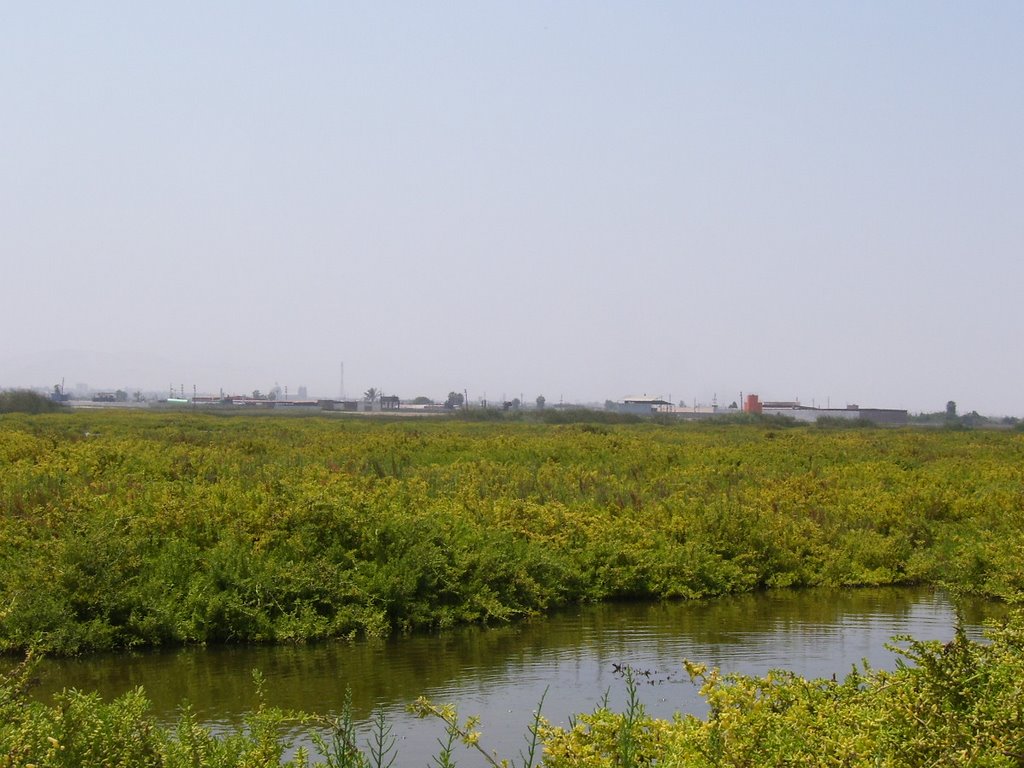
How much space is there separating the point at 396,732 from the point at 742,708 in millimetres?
4270

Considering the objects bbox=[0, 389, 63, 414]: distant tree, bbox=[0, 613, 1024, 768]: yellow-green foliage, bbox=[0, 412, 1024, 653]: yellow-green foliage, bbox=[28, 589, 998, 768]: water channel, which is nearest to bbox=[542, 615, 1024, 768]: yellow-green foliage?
bbox=[0, 613, 1024, 768]: yellow-green foliage

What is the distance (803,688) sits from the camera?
7586mm

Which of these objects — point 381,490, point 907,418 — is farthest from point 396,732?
point 907,418

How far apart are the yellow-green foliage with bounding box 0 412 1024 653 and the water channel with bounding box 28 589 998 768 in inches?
20.5

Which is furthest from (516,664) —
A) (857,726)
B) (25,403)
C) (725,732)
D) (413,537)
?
(25,403)

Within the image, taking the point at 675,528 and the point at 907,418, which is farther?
the point at 907,418

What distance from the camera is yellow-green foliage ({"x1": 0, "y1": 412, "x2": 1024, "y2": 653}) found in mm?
13609

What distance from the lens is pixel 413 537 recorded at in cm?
1569

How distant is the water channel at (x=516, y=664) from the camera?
10719 mm

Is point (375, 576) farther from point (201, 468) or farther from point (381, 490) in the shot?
point (201, 468)

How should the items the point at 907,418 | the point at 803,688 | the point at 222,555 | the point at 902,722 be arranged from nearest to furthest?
the point at 902,722 < the point at 803,688 < the point at 222,555 < the point at 907,418

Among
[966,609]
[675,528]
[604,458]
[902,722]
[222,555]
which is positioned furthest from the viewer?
[604,458]

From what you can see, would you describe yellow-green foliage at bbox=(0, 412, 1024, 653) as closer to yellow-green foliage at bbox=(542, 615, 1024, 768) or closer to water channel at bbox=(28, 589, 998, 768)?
water channel at bbox=(28, 589, 998, 768)

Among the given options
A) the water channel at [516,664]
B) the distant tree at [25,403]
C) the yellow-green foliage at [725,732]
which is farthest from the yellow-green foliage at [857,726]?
the distant tree at [25,403]
